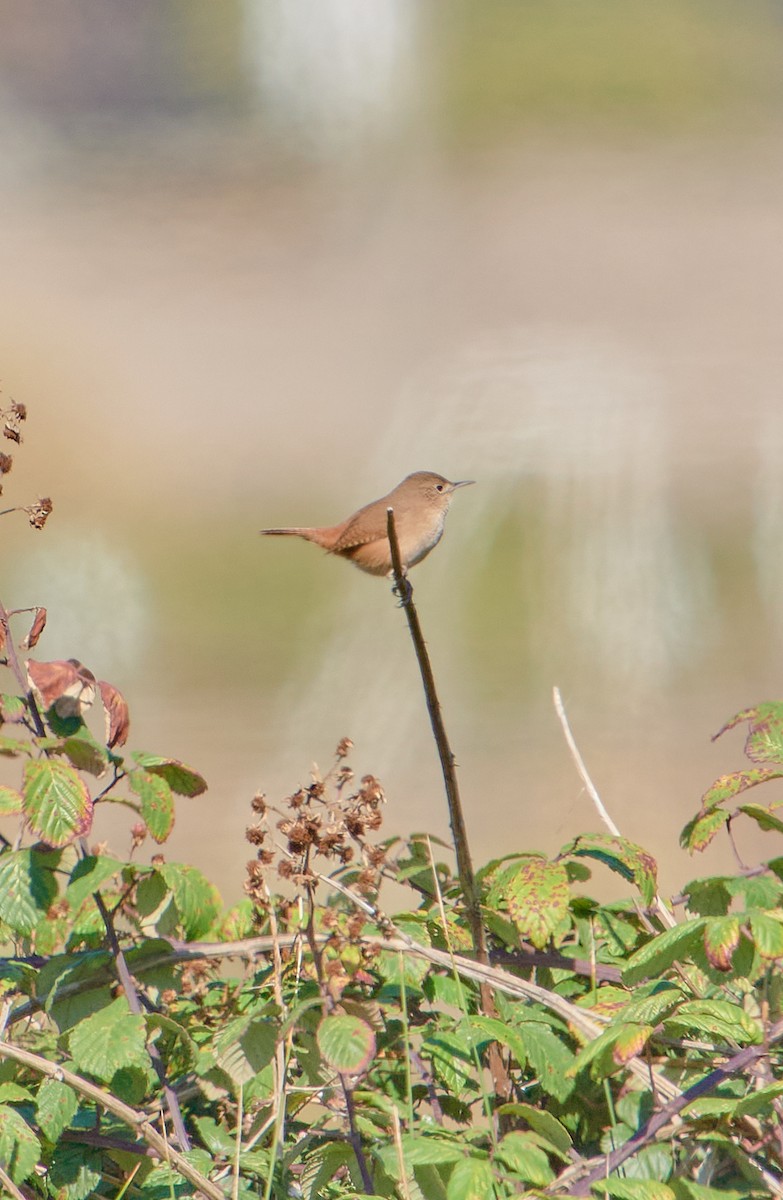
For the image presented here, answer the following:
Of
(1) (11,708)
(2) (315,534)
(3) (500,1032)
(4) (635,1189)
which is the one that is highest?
(2) (315,534)

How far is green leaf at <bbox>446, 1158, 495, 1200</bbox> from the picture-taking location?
24.0 inches

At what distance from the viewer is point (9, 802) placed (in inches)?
30.9

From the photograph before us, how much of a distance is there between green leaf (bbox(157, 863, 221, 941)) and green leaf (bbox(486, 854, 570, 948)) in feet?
0.58

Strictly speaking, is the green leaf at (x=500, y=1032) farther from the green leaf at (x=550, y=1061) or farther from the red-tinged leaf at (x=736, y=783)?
the red-tinged leaf at (x=736, y=783)

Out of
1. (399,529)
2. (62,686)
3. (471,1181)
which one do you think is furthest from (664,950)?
(399,529)

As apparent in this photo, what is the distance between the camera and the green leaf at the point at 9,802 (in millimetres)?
772

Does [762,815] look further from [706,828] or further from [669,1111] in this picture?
[669,1111]

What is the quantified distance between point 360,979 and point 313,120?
2577 mm

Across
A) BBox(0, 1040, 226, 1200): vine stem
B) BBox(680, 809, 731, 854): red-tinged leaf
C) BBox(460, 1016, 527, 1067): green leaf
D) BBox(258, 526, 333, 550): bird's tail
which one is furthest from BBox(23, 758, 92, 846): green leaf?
BBox(258, 526, 333, 550): bird's tail

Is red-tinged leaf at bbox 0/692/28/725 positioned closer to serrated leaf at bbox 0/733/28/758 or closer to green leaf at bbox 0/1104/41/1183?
serrated leaf at bbox 0/733/28/758

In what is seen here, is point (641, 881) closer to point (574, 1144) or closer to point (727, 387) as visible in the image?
point (574, 1144)

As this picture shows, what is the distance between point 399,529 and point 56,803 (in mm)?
940

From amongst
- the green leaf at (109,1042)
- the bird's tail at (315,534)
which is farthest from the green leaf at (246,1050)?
the bird's tail at (315,534)

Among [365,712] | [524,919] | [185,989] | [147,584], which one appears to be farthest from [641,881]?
[147,584]
